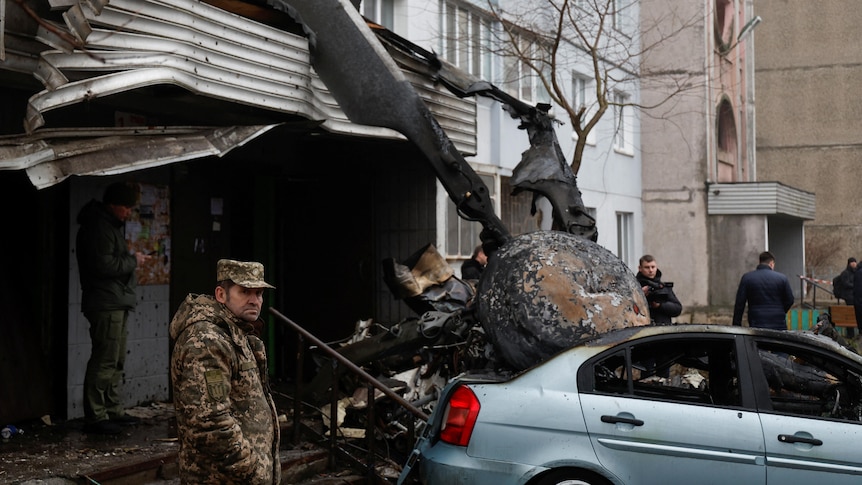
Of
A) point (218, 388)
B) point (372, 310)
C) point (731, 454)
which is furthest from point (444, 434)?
point (372, 310)

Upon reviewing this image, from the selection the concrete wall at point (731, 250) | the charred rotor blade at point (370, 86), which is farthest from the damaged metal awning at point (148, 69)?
the concrete wall at point (731, 250)

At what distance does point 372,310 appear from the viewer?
10.7 meters

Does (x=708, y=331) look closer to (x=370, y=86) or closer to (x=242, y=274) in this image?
(x=242, y=274)

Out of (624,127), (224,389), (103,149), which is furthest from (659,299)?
(624,127)

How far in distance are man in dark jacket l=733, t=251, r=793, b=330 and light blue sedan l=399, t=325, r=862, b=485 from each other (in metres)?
5.52

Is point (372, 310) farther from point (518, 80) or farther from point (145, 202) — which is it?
point (518, 80)

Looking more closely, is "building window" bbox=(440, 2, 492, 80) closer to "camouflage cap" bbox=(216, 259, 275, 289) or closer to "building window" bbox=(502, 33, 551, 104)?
"building window" bbox=(502, 33, 551, 104)

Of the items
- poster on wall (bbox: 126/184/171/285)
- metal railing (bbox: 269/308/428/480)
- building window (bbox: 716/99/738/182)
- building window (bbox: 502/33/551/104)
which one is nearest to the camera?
metal railing (bbox: 269/308/428/480)

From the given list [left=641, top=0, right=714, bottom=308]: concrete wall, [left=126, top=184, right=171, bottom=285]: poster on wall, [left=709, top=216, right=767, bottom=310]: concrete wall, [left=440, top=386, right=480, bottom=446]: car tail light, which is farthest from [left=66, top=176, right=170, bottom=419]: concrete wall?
[left=709, top=216, right=767, bottom=310]: concrete wall

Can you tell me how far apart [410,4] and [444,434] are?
8.23 metres

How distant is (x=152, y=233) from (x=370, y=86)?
8.15 ft

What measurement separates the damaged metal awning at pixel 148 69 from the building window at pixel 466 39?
553 centimetres

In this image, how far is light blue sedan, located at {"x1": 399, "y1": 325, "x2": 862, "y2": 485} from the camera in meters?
5.18

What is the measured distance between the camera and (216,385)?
151 inches
